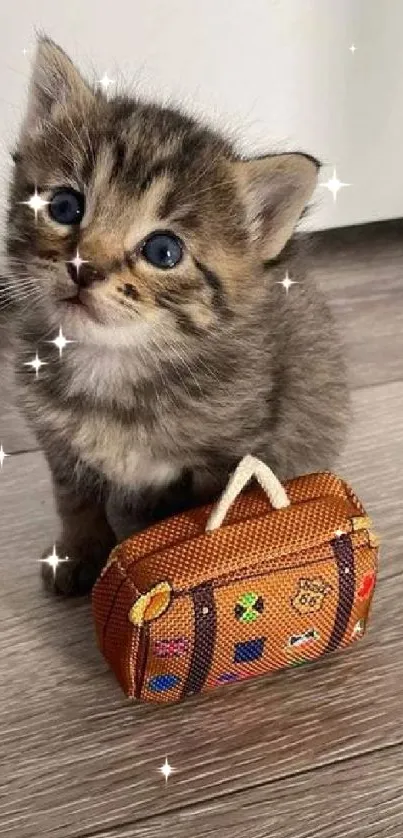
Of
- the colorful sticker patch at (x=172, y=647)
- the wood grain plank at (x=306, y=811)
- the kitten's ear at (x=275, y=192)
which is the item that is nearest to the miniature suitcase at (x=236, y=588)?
the colorful sticker patch at (x=172, y=647)

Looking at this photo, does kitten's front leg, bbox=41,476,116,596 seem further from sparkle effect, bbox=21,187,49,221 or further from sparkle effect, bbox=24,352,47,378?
sparkle effect, bbox=21,187,49,221

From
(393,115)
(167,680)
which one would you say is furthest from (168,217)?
(393,115)

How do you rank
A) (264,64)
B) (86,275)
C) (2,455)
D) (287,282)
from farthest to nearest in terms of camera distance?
(264,64) < (2,455) < (287,282) < (86,275)

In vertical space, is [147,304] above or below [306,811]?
above

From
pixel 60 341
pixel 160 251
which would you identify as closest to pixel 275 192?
pixel 160 251

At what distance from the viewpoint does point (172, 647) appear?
0.89 metres

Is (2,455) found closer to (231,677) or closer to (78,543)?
(78,543)

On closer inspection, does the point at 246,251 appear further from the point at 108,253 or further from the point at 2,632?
the point at 2,632

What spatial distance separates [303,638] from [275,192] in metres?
0.40

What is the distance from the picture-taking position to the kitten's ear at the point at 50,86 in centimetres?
97

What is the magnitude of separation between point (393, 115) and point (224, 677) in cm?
106

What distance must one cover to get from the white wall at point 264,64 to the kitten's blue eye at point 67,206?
0.49 m

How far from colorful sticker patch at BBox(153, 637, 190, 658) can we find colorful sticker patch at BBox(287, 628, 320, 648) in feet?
0.34

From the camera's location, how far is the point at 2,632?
3.44ft
